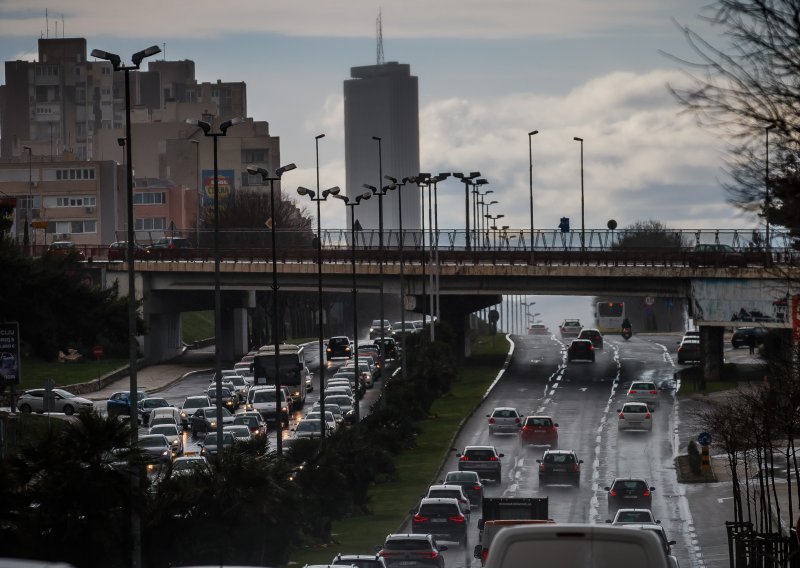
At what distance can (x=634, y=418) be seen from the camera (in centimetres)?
7162

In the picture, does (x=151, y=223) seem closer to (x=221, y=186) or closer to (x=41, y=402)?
(x=221, y=186)

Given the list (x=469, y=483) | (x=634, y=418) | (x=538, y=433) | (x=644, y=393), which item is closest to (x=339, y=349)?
(x=644, y=393)

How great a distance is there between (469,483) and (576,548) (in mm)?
39657

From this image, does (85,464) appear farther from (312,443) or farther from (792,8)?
(312,443)

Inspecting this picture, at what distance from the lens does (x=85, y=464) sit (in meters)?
26.4

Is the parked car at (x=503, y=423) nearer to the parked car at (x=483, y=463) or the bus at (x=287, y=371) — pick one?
the parked car at (x=483, y=463)

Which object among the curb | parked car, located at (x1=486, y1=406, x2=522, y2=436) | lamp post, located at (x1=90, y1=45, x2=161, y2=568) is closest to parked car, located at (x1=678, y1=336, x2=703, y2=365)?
the curb

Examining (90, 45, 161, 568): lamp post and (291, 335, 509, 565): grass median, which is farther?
(291, 335, 509, 565): grass median

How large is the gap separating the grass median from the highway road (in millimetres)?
930

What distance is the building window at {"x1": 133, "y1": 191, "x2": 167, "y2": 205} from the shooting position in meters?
182

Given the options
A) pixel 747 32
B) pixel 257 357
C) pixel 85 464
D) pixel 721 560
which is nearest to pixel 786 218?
pixel 747 32

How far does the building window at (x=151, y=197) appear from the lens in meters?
182

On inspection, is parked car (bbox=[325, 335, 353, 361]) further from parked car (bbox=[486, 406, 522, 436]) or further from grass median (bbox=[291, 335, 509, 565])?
parked car (bbox=[486, 406, 522, 436])

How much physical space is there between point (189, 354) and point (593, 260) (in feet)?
122
